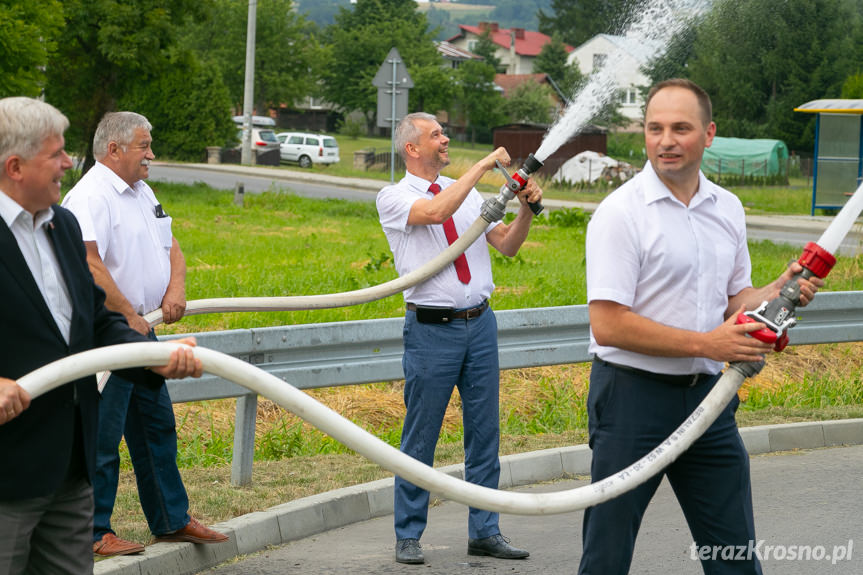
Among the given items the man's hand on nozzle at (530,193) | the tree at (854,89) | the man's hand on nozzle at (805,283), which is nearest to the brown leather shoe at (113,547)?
the man's hand on nozzle at (530,193)

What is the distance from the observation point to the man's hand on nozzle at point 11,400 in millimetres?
3148

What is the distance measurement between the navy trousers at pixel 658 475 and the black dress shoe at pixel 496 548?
188cm

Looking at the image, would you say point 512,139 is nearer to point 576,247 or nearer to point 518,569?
point 576,247

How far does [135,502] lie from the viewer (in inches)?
235

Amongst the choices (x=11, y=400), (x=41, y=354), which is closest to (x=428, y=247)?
(x=41, y=354)

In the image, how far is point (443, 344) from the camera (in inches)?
→ 220

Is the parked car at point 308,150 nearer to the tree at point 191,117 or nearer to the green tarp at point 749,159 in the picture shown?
the tree at point 191,117

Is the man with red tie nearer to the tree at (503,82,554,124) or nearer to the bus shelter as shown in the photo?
the bus shelter

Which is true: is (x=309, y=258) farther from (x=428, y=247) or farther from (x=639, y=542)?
(x=639, y=542)

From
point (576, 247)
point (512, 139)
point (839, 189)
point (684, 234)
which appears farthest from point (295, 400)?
point (512, 139)

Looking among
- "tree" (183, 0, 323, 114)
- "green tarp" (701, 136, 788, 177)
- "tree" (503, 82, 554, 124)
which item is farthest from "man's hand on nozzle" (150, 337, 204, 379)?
"tree" (183, 0, 323, 114)

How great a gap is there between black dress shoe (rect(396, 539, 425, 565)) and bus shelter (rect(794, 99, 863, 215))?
23.8 metres

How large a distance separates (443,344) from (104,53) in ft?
82.9

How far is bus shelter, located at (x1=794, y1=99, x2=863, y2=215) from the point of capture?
27328mm
